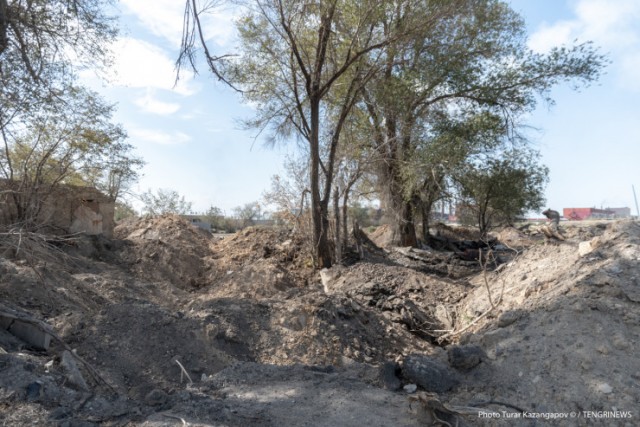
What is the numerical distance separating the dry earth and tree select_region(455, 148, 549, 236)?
8.09 meters

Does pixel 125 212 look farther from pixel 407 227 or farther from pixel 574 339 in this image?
pixel 574 339

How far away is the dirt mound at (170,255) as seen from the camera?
39.2ft

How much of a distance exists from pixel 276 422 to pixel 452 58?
1138 centimetres

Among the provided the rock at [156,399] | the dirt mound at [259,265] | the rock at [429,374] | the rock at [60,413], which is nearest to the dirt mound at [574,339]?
the rock at [429,374]

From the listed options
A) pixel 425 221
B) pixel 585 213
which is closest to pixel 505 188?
pixel 425 221

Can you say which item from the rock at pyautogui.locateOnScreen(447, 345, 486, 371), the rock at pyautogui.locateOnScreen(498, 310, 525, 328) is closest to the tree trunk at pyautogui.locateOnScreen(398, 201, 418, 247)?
the rock at pyautogui.locateOnScreen(498, 310, 525, 328)

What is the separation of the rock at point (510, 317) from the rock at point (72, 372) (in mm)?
4080

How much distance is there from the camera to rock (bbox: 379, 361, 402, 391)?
4.18m

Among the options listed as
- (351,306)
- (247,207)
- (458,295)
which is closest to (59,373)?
(351,306)

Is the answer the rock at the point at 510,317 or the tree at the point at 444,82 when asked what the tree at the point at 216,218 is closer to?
the tree at the point at 444,82

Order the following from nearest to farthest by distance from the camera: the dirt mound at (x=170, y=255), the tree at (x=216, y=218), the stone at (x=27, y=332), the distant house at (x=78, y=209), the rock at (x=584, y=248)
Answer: the stone at (x=27, y=332)
the rock at (x=584, y=248)
the dirt mound at (x=170, y=255)
the distant house at (x=78, y=209)
the tree at (x=216, y=218)

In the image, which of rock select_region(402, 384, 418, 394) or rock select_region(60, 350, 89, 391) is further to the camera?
rock select_region(402, 384, 418, 394)

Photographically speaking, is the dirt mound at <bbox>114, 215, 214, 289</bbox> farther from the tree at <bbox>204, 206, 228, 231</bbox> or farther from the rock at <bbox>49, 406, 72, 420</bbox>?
the tree at <bbox>204, 206, 228, 231</bbox>

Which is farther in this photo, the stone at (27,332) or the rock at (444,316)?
the rock at (444,316)
